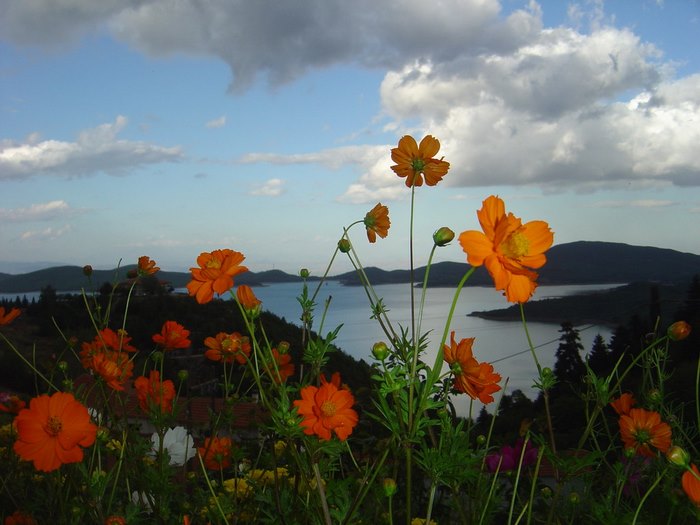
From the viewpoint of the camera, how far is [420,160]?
1094mm

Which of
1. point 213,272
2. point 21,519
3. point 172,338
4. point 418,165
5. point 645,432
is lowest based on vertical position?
point 21,519

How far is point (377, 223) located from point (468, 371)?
→ 16.2 inches

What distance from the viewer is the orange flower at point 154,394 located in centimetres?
115

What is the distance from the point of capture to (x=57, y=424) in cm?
88

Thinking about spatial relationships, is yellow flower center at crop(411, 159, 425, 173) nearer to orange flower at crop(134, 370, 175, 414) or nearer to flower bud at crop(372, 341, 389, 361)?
flower bud at crop(372, 341, 389, 361)

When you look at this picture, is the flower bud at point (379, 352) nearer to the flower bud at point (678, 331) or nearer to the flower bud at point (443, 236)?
the flower bud at point (443, 236)

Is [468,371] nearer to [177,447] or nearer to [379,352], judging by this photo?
[379,352]

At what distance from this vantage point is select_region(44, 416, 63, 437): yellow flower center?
2.88 feet

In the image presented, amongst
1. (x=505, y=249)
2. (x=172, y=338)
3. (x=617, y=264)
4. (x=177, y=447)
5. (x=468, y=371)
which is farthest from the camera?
(x=617, y=264)

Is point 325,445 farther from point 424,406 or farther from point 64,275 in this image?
point 64,275

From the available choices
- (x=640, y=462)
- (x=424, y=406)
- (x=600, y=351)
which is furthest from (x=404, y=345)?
(x=600, y=351)

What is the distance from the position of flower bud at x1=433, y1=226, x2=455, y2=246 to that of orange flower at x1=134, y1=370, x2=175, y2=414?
0.61 meters

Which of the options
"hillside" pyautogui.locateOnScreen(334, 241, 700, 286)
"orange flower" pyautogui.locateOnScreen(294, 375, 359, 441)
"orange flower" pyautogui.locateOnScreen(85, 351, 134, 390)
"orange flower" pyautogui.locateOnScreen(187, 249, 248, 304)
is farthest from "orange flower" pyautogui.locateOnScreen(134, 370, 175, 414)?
"hillside" pyautogui.locateOnScreen(334, 241, 700, 286)

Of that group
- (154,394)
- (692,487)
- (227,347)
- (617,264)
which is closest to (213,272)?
(227,347)
